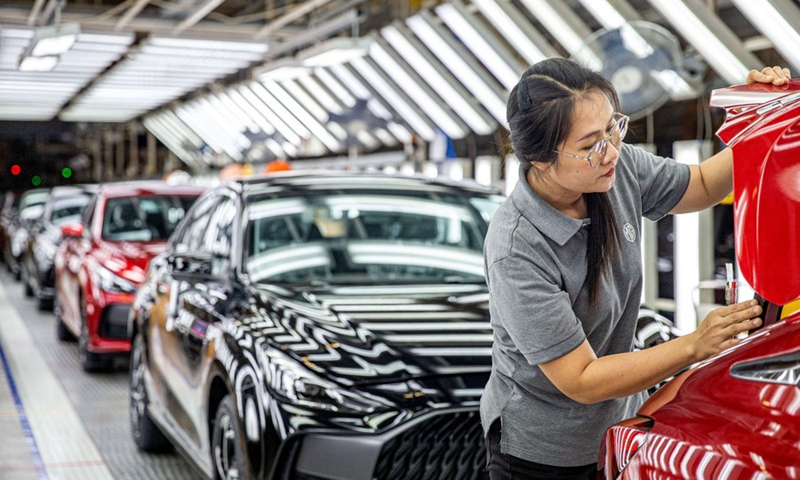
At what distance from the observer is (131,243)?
29.1ft

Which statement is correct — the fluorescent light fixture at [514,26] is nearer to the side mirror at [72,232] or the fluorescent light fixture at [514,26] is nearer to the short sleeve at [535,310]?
the side mirror at [72,232]

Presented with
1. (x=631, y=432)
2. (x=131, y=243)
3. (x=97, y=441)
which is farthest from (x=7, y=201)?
(x=631, y=432)

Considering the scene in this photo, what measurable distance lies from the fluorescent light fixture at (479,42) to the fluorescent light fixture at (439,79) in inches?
51.6

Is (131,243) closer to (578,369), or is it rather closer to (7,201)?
(578,369)

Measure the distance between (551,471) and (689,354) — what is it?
1.75 ft

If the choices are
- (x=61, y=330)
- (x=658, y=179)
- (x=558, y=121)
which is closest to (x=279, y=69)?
(x=61, y=330)

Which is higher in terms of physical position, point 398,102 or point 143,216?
point 398,102

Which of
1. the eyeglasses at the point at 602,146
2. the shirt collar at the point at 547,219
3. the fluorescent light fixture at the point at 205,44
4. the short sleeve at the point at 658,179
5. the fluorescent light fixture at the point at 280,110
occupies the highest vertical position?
the fluorescent light fixture at the point at 205,44

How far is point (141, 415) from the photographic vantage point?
5.69m

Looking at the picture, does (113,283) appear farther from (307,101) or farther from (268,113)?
(268,113)

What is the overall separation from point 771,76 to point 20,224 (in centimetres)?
1630

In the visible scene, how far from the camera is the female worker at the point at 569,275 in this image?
83.0 inches

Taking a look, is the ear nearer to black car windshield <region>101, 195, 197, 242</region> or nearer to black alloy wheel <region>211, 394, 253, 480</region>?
black alloy wheel <region>211, 394, 253, 480</region>

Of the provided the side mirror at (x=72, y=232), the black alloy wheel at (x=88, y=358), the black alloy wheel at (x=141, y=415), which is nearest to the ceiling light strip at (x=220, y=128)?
the side mirror at (x=72, y=232)
